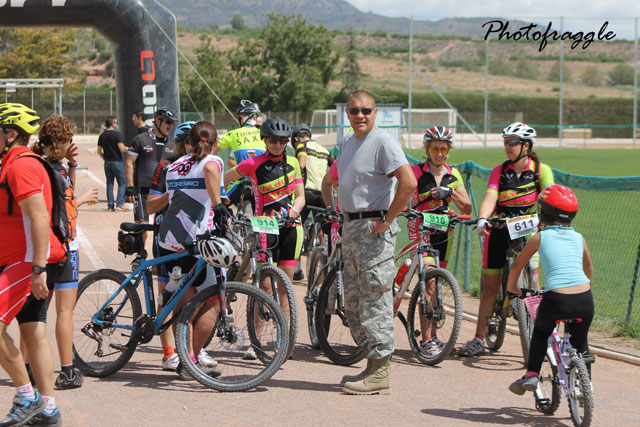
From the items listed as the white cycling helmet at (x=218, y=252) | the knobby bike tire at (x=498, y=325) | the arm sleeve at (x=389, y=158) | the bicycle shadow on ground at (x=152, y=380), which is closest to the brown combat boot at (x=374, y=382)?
the bicycle shadow on ground at (x=152, y=380)

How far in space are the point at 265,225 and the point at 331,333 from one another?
47.3 inches

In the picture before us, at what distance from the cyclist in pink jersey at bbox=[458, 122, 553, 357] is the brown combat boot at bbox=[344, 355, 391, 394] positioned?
1.51 metres

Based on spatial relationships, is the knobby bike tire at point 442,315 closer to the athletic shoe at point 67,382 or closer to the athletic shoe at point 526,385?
the athletic shoe at point 526,385

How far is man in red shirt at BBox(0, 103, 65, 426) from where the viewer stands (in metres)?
5.20

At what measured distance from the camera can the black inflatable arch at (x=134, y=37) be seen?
50.3 feet

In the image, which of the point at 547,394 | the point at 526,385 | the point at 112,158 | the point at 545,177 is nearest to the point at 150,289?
the point at 526,385

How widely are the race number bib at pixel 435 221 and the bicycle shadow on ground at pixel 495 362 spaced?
3.70 feet

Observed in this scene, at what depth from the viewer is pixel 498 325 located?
7.79 meters

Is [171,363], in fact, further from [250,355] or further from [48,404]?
[48,404]

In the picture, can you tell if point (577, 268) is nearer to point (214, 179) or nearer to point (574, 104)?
point (214, 179)

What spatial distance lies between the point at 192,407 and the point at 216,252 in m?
1.03

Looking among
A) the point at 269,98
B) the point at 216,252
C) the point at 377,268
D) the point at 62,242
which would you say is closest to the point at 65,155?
the point at 62,242

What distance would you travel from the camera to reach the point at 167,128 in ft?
32.2

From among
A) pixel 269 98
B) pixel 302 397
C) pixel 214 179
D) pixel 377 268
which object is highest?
pixel 269 98
